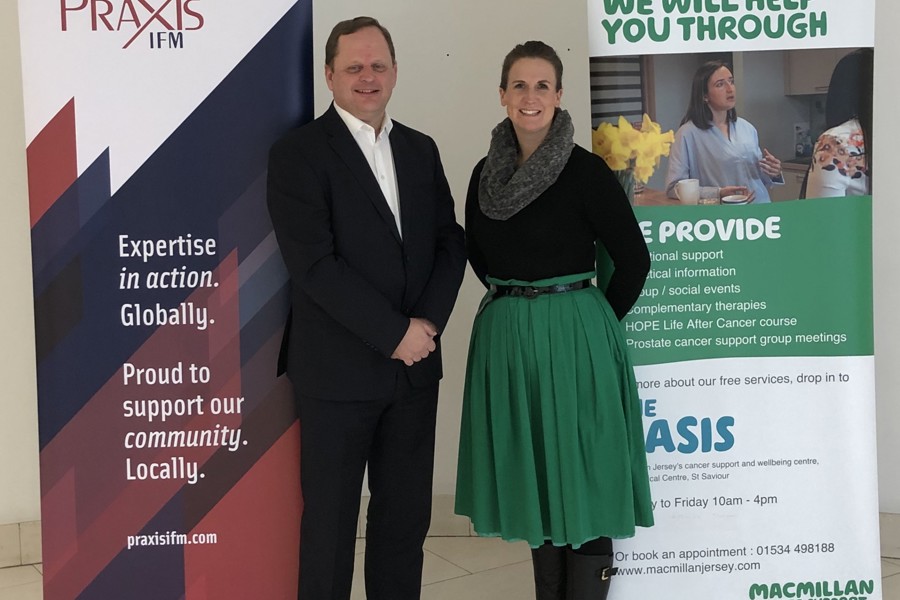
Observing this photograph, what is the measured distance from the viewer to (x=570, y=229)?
2.18 meters

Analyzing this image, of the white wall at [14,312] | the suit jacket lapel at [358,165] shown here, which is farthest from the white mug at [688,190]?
the white wall at [14,312]

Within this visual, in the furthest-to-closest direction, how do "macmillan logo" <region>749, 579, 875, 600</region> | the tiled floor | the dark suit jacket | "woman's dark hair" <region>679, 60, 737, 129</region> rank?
the tiled floor, "macmillan logo" <region>749, 579, 875, 600</region>, "woman's dark hair" <region>679, 60, 737, 129</region>, the dark suit jacket

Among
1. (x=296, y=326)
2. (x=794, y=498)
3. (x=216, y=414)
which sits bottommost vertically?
(x=794, y=498)

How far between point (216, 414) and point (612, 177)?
1.14 meters

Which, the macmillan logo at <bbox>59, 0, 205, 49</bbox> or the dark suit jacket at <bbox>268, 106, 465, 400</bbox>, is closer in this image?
the dark suit jacket at <bbox>268, 106, 465, 400</bbox>

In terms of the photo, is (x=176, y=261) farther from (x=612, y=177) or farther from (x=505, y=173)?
(x=612, y=177)

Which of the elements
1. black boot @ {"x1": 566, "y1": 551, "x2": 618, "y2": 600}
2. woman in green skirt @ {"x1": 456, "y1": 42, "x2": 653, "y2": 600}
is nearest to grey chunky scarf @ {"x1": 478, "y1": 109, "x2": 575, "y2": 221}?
woman in green skirt @ {"x1": 456, "y1": 42, "x2": 653, "y2": 600}

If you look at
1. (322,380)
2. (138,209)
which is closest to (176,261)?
(138,209)

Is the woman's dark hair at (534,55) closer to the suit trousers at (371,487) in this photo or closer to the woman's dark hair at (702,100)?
the woman's dark hair at (702,100)

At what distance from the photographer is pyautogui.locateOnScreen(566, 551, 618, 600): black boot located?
90.0 inches

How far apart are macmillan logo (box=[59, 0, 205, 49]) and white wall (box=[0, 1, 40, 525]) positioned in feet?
3.97

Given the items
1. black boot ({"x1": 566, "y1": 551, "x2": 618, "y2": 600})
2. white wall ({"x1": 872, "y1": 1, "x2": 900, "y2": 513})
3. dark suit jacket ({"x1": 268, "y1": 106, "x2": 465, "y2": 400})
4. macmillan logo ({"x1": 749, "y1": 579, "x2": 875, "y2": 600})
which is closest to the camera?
dark suit jacket ({"x1": 268, "y1": 106, "x2": 465, "y2": 400})

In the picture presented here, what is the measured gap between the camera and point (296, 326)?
2.22m

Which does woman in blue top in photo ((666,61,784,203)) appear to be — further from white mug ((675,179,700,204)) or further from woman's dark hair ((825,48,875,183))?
woman's dark hair ((825,48,875,183))
